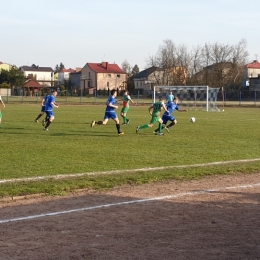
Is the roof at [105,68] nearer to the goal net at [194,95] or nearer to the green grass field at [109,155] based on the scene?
the goal net at [194,95]

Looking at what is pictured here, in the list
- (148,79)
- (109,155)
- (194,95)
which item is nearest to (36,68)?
(148,79)

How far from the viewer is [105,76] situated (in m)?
114

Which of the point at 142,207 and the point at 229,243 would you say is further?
the point at 142,207

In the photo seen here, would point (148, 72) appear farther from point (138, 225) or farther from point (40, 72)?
point (138, 225)

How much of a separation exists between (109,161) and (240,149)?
4915 millimetres

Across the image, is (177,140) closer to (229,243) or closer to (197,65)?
(229,243)

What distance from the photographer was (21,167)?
11.6m

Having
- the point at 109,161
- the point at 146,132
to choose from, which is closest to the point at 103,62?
the point at 146,132

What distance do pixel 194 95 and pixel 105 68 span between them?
219ft

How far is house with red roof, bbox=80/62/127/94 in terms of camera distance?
374ft

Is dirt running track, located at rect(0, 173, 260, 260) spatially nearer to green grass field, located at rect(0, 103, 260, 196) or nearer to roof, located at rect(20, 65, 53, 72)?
green grass field, located at rect(0, 103, 260, 196)

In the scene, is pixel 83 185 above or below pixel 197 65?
below

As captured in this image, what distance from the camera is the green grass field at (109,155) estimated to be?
10164 mm

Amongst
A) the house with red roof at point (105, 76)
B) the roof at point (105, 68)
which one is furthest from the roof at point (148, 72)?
the roof at point (105, 68)
